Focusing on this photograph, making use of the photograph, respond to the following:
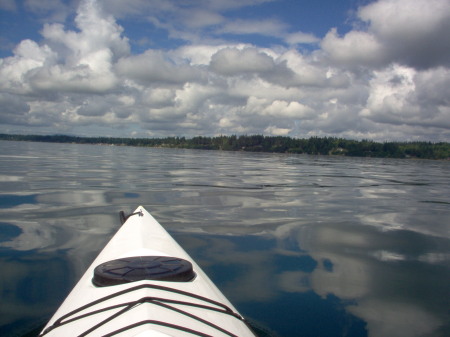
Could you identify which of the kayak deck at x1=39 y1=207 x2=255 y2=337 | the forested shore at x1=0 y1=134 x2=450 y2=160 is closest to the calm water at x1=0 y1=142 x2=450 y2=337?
the kayak deck at x1=39 y1=207 x2=255 y2=337

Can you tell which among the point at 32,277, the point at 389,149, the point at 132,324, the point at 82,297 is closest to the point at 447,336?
the point at 132,324

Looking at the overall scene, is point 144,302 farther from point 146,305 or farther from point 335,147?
point 335,147

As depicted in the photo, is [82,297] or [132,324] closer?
[132,324]

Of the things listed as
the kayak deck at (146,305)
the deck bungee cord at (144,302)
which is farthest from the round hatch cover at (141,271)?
the deck bungee cord at (144,302)

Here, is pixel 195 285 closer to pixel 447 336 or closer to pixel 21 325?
pixel 21 325

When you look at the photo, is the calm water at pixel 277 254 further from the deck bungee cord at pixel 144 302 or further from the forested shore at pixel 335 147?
the forested shore at pixel 335 147

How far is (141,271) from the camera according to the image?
148 inches

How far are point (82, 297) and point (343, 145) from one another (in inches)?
6951

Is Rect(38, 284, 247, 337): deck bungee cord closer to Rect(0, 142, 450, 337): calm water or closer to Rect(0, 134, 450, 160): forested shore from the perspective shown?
Rect(0, 142, 450, 337): calm water

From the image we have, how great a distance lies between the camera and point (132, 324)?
9.14ft

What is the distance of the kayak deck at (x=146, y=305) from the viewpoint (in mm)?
2867

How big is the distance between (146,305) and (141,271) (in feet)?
2.31

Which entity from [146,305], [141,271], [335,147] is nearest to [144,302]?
[146,305]

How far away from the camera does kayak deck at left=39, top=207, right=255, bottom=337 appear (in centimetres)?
287
